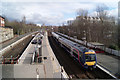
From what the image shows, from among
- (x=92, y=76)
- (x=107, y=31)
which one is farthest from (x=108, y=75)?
(x=107, y=31)

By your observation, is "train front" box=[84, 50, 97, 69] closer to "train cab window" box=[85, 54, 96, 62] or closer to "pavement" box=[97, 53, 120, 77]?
"train cab window" box=[85, 54, 96, 62]

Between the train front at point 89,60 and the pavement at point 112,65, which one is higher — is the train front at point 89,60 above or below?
above

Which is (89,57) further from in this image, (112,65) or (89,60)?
(112,65)

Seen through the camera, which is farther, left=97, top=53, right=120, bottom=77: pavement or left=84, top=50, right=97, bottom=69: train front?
left=97, top=53, right=120, bottom=77: pavement

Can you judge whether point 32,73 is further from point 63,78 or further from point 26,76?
point 63,78

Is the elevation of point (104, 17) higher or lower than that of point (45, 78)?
higher

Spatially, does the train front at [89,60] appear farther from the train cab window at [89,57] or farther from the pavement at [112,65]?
the pavement at [112,65]

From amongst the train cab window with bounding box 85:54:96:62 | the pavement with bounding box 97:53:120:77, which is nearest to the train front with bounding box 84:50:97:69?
the train cab window with bounding box 85:54:96:62

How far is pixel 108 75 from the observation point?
11.3 m

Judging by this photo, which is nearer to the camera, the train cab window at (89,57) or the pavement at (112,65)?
the train cab window at (89,57)

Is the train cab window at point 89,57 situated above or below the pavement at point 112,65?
above

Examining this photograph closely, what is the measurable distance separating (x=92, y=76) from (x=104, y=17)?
115 ft

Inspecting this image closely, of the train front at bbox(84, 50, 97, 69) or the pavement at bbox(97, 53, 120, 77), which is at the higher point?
the train front at bbox(84, 50, 97, 69)

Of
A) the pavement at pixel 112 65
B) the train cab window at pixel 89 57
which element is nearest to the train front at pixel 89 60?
the train cab window at pixel 89 57
